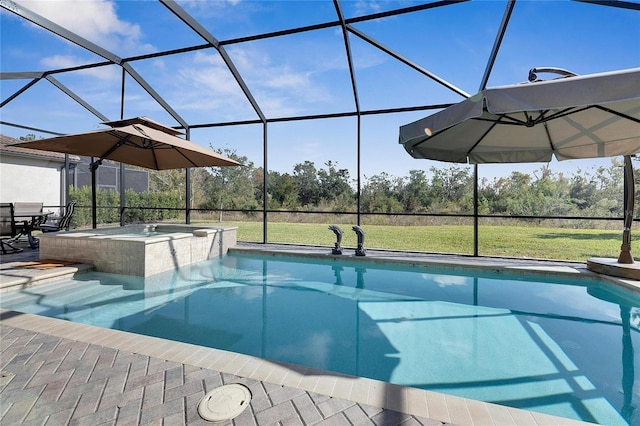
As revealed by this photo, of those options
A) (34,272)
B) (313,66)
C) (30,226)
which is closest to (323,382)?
(34,272)

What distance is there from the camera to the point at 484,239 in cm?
1271

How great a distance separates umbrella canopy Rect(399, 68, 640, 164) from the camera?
85.2 inches

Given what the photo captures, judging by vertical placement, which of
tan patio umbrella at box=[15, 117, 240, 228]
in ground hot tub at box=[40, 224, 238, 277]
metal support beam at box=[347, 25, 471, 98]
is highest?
metal support beam at box=[347, 25, 471, 98]

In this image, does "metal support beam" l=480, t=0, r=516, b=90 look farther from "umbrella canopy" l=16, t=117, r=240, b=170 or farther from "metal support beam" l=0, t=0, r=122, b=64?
"metal support beam" l=0, t=0, r=122, b=64

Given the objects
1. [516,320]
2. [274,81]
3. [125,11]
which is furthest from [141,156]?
[516,320]

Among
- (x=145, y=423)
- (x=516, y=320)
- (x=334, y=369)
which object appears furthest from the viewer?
(x=516, y=320)

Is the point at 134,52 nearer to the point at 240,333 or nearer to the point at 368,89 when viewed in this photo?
the point at 368,89

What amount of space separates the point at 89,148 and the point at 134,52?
2398 millimetres

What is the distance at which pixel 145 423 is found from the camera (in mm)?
1610

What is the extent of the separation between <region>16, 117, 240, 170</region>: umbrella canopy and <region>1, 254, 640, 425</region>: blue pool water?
2253mm

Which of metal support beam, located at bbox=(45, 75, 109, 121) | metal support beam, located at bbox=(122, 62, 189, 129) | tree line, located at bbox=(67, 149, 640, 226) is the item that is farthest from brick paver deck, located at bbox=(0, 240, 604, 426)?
tree line, located at bbox=(67, 149, 640, 226)

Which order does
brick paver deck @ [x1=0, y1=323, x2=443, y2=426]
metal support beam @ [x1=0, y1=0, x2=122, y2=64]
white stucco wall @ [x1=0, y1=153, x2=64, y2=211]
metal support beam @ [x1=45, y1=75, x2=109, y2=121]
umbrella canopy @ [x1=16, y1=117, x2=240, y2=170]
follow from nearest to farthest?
brick paver deck @ [x1=0, y1=323, x2=443, y2=426]
metal support beam @ [x1=0, y1=0, x2=122, y2=64]
umbrella canopy @ [x1=16, y1=117, x2=240, y2=170]
metal support beam @ [x1=45, y1=75, x2=109, y2=121]
white stucco wall @ [x1=0, y1=153, x2=64, y2=211]

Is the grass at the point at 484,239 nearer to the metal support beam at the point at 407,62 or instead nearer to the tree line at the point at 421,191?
the tree line at the point at 421,191

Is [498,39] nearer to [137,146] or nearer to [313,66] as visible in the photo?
[313,66]
